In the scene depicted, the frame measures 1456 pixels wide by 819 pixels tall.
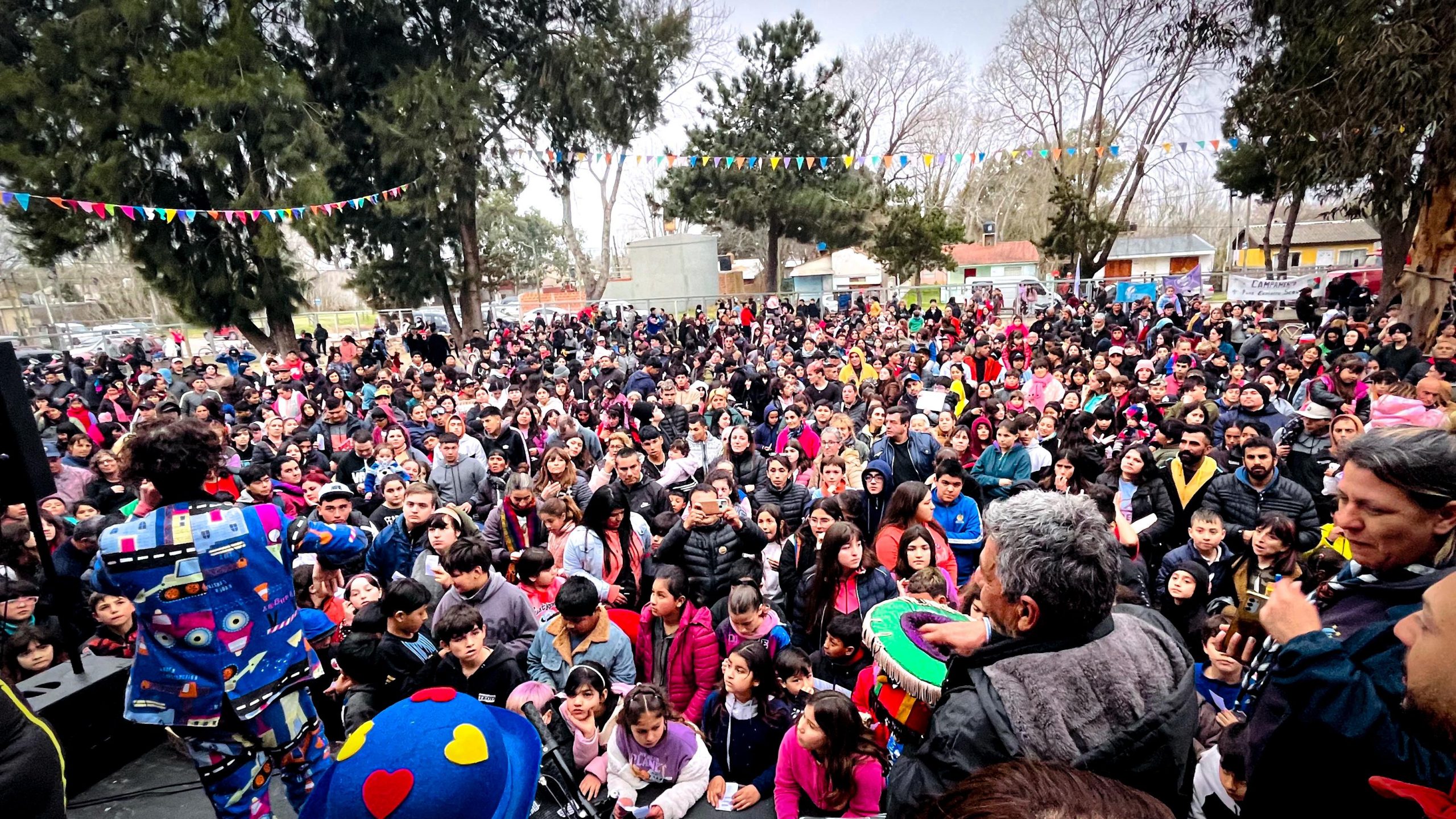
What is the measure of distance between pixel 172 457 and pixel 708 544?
258 centimetres

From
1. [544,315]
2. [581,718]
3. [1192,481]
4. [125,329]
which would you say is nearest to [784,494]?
[581,718]

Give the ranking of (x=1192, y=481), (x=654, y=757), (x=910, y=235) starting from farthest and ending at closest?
(x=910, y=235) → (x=1192, y=481) → (x=654, y=757)

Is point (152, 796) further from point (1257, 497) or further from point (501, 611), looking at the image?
point (1257, 497)

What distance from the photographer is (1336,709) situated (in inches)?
52.9

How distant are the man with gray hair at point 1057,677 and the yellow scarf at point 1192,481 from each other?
3.55 meters

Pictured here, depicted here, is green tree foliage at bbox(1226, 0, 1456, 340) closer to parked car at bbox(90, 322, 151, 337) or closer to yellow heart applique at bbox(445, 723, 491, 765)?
yellow heart applique at bbox(445, 723, 491, 765)

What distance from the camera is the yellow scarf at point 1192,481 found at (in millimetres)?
4410

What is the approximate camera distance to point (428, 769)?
1.21 m

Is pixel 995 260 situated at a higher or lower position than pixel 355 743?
higher

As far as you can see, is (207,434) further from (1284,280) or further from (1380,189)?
(1284,280)

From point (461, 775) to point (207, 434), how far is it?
186 cm

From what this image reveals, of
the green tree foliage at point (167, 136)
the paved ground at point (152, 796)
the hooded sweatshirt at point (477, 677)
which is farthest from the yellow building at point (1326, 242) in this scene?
the paved ground at point (152, 796)

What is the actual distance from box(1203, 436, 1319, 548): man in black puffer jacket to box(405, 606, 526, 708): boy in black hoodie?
3.96 metres

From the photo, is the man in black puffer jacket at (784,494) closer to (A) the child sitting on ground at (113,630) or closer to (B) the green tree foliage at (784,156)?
(A) the child sitting on ground at (113,630)
